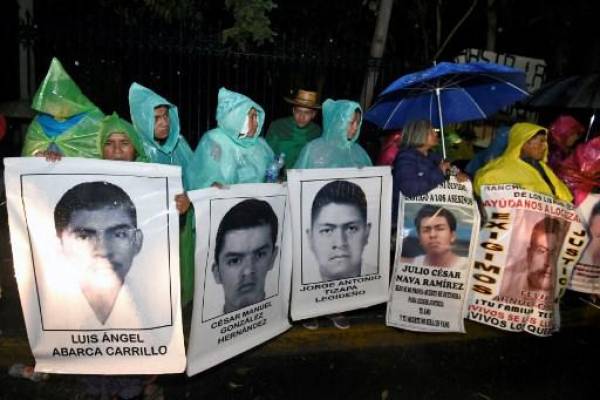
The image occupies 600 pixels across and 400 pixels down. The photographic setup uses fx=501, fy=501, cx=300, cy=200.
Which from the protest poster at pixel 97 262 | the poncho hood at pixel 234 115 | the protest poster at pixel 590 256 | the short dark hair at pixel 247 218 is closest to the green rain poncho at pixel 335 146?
the poncho hood at pixel 234 115

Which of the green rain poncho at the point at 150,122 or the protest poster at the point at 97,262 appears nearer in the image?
the protest poster at the point at 97,262

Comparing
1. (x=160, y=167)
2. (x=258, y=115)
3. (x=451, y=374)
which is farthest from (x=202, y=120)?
(x=451, y=374)

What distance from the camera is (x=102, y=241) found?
2885mm

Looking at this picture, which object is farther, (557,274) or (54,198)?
(557,274)

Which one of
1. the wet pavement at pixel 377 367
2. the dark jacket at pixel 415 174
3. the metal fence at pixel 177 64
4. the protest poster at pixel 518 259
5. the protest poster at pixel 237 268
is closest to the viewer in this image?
the protest poster at pixel 237 268

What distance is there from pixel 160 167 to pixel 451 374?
2.59 m

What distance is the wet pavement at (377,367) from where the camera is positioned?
3.39 m

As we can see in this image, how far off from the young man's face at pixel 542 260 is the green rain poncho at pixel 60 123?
347 centimetres

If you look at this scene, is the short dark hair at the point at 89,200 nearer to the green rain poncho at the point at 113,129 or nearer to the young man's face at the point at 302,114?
the green rain poncho at the point at 113,129

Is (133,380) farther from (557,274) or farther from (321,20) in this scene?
(321,20)

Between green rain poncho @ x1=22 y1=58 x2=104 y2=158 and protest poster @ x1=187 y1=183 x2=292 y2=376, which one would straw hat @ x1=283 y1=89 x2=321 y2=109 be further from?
green rain poncho @ x1=22 y1=58 x2=104 y2=158

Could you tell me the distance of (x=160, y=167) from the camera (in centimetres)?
296

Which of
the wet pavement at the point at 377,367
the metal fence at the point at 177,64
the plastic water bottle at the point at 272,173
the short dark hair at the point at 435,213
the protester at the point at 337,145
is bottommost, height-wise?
the wet pavement at the point at 377,367

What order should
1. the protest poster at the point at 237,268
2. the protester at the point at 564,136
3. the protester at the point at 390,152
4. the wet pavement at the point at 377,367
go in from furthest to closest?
the protester at the point at 564,136 < the protester at the point at 390,152 < the wet pavement at the point at 377,367 < the protest poster at the point at 237,268
